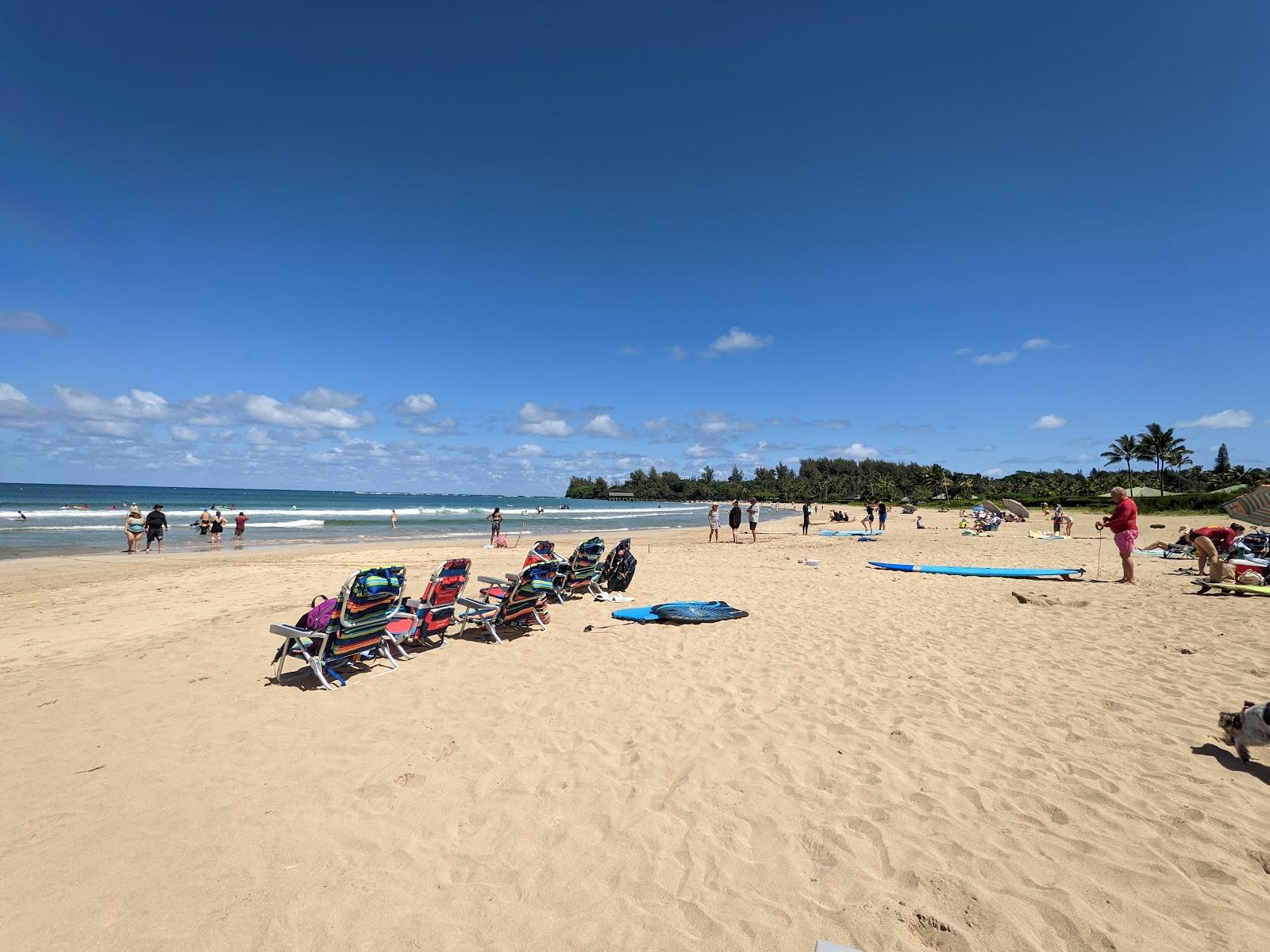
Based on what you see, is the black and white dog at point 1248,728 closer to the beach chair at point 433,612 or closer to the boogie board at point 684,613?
the boogie board at point 684,613

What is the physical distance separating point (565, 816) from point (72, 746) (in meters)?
3.89

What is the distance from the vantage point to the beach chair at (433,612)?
6777 mm

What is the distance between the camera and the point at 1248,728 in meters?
3.70

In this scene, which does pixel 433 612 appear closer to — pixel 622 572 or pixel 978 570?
pixel 622 572

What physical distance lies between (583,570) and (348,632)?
442cm

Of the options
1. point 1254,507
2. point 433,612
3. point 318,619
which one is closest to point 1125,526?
point 1254,507

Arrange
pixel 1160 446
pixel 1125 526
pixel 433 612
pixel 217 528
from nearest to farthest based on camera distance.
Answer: pixel 433 612 < pixel 1125 526 < pixel 217 528 < pixel 1160 446

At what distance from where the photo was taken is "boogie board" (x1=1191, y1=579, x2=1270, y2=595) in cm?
891

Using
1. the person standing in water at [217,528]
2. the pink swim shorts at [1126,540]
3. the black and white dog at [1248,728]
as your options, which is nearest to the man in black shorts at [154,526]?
the person standing in water at [217,528]

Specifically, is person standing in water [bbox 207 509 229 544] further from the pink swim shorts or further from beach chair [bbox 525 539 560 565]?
the pink swim shorts

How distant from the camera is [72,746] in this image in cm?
429

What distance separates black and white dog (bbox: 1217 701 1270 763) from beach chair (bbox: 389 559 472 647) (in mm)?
6854

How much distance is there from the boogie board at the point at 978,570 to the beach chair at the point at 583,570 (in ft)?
24.5

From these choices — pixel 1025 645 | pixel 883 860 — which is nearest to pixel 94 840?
pixel 883 860
